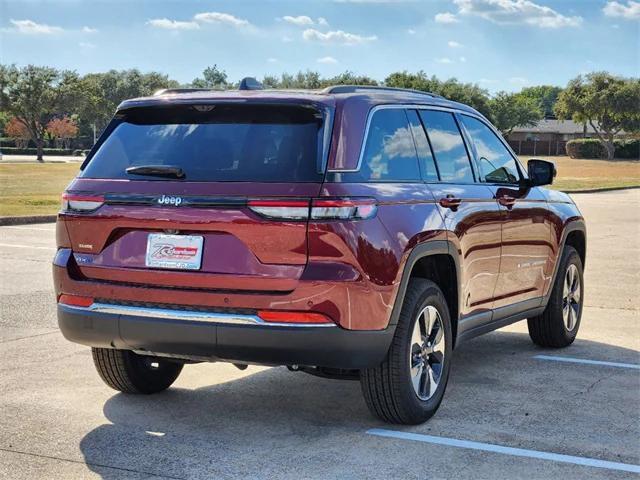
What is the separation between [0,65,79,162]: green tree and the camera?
271 ft

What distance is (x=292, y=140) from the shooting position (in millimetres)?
5043

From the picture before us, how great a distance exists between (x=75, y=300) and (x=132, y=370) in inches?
31.6

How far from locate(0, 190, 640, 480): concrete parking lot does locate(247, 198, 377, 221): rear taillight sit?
1.23m

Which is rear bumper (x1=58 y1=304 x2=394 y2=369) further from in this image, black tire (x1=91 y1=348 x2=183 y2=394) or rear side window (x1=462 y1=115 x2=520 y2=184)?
rear side window (x1=462 y1=115 x2=520 y2=184)

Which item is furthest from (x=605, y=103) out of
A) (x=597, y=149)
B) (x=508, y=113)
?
(x=508, y=113)

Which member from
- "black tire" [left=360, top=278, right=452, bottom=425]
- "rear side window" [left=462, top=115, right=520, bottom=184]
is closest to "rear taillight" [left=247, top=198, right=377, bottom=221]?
"black tire" [left=360, top=278, right=452, bottom=425]

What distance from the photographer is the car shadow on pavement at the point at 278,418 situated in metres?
4.84

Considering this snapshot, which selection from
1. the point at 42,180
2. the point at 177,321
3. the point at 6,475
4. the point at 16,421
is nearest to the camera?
the point at 6,475

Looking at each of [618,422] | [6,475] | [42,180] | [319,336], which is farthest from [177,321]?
[42,180]

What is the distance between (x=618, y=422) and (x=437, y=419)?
3.51ft

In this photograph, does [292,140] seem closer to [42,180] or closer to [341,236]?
[341,236]

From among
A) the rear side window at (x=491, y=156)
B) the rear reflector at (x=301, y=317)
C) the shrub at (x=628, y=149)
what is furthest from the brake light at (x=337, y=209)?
the shrub at (x=628, y=149)

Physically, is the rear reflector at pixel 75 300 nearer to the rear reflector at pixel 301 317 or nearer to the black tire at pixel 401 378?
the rear reflector at pixel 301 317

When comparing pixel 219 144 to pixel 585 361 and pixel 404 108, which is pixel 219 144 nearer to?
pixel 404 108
